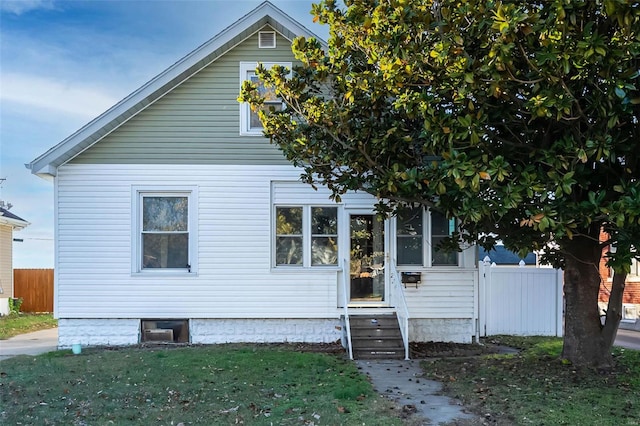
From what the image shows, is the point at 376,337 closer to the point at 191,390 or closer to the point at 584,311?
the point at 584,311

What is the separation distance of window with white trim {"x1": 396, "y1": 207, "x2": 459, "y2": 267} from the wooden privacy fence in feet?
51.2

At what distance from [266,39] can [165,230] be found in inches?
172

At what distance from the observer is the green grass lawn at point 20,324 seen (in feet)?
46.9

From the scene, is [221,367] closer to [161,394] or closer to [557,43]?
[161,394]

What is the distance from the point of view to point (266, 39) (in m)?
10.9

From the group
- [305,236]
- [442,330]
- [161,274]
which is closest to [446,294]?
[442,330]

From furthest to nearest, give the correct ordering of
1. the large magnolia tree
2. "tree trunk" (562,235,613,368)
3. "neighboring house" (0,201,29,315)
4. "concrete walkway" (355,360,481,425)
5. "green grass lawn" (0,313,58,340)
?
"neighboring house" (0,201,29,315), "green grass lawn" (0,313,58,340), "tree trunk" (562,235,613,368), "concrete walkway" (355,360,481,425), the large magnolia tree

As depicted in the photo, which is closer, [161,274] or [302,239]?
[161,274]

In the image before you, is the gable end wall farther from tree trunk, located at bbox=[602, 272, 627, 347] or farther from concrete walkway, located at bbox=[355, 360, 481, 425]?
tree trunk, located at bbox=[602, 272, 627, 347]

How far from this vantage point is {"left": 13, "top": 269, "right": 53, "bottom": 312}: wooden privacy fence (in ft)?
68.2

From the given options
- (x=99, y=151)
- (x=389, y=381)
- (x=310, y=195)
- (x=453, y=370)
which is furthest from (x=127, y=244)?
(x=453, y=370)

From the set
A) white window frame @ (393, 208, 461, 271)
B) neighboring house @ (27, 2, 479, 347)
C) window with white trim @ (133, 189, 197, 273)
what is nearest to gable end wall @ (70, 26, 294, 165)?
neighboring house @ (27, 2, 479, 347)

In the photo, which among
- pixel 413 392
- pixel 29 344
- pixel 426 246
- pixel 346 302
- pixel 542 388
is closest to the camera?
pixel 542 388

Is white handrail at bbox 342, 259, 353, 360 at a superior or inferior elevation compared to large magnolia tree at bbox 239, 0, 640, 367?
inferior
